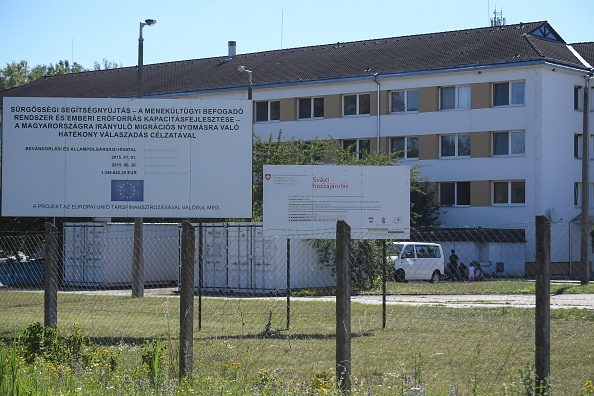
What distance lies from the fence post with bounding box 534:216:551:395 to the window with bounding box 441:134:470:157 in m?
44.8

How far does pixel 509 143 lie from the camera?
50844 millimetres

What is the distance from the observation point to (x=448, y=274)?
44188 millimetres

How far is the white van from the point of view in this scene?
129 ft

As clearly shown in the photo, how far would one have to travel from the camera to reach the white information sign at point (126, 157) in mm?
17484

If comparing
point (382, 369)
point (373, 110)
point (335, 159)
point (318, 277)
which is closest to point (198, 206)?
point (382, 369)

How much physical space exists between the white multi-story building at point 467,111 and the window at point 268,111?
62mm

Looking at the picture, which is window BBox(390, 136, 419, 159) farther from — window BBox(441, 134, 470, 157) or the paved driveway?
the paved driveway

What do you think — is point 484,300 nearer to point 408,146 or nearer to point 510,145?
point 510,145

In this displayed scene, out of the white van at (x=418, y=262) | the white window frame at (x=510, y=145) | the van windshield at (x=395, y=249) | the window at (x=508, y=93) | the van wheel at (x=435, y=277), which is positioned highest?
the window at (x=508, y=93)

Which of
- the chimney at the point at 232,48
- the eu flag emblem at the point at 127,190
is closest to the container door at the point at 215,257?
the eu flag emblem at the point at 127,190

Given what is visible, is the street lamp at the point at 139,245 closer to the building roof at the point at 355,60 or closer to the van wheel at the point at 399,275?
the van wheel at the point at 399,275

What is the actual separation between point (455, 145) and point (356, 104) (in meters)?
6.65

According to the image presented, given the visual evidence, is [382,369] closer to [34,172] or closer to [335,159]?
[34,172]

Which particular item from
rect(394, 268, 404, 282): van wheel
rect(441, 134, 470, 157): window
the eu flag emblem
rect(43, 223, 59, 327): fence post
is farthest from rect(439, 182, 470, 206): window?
rect(43, 223, 59, 327): fence post
